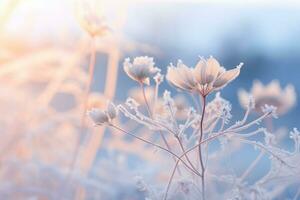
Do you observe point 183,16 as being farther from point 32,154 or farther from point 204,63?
point 204,63

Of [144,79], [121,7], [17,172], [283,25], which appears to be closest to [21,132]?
[17,172]

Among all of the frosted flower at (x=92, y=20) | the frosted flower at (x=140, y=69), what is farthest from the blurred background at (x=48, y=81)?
the frosted flower at (x=140, y=69)

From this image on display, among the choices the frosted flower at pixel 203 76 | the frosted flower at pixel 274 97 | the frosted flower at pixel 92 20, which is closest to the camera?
the frosted flower at pixel 203 76

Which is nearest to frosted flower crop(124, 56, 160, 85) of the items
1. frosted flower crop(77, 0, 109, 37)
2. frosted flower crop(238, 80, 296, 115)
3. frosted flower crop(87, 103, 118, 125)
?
frosted flower crop(87, 103, 118, 125)

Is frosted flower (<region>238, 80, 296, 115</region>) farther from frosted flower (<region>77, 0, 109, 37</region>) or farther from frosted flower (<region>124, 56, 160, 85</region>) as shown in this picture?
frosted flower (<region>124, 56, 160, 85</region>)

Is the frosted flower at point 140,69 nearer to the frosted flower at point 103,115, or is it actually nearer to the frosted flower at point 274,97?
the frosted flower at point 103,115
